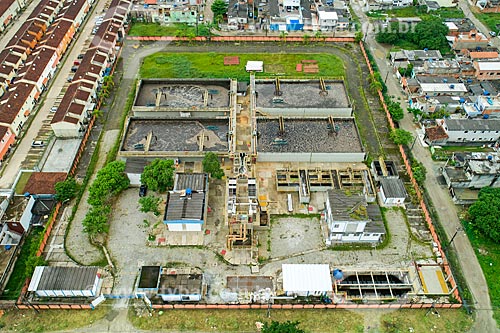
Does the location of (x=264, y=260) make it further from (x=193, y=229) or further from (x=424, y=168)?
(x=424, y=168)

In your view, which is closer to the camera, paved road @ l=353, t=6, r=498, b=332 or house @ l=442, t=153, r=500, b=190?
paved road @ l=353, t=6, r=498, b=332

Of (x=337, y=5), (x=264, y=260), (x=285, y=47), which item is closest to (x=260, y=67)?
(x=285, y=47)

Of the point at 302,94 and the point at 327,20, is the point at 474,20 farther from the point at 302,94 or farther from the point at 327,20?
the point at 302,94

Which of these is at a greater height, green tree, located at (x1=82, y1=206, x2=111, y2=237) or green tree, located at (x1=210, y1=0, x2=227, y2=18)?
green tree, located at (x1=210, y1=0, x2=227, y2=18)

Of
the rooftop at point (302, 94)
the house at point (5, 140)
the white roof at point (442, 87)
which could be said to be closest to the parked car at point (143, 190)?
the house at point (5, 140)

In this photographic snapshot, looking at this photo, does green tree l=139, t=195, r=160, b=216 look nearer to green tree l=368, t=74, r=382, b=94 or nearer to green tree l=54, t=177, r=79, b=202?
green tree l=54, t=177, r=79, b=202

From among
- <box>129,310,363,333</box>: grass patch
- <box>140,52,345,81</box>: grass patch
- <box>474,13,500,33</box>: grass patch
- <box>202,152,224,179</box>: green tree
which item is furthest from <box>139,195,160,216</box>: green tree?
<box>474,13,500,33</box>: grass patch

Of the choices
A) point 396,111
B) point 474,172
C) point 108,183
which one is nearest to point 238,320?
point 108,183

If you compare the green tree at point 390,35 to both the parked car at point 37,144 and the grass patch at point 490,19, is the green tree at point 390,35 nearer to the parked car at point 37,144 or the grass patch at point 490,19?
the grass patch at point 490,19
